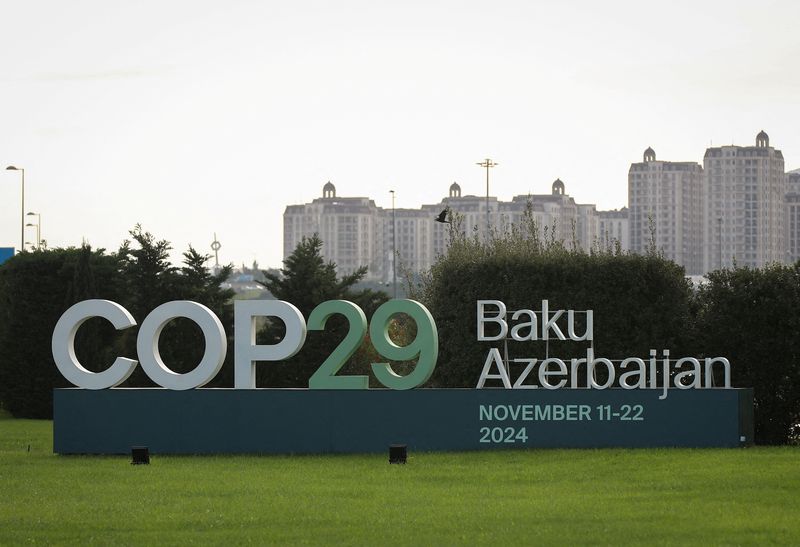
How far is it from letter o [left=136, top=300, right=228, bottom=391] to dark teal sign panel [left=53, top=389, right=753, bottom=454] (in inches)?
24.9

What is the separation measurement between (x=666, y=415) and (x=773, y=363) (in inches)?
133

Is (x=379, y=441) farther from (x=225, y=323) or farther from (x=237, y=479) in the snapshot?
(x=225, y=323)

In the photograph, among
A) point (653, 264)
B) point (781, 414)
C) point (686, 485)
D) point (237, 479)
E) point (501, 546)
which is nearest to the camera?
point (501, 546)

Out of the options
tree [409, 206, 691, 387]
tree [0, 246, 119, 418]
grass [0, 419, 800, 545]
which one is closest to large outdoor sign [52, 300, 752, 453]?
grass [0, 419, 800, 545]

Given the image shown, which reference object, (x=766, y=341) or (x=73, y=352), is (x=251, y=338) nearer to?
(x=73, y=352)

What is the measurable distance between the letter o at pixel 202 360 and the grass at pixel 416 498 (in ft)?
5.09

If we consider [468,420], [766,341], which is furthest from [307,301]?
[766,341]

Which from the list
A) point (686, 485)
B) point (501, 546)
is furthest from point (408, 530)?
point (686, 485)

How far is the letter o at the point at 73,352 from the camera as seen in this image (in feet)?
82.1

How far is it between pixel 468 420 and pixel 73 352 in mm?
7491

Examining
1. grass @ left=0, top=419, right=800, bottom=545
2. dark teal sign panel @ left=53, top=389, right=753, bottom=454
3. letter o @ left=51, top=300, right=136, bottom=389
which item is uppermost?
letter o @ left=51, top=300, right=136, bottom=389

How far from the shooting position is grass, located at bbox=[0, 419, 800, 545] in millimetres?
14977

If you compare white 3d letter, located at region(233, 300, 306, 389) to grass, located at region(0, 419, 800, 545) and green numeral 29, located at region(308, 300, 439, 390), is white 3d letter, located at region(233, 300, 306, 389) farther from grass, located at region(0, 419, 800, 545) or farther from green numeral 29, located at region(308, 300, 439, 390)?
grass, located at region(0, 419, 800, 545)

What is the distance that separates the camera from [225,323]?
44.7m
